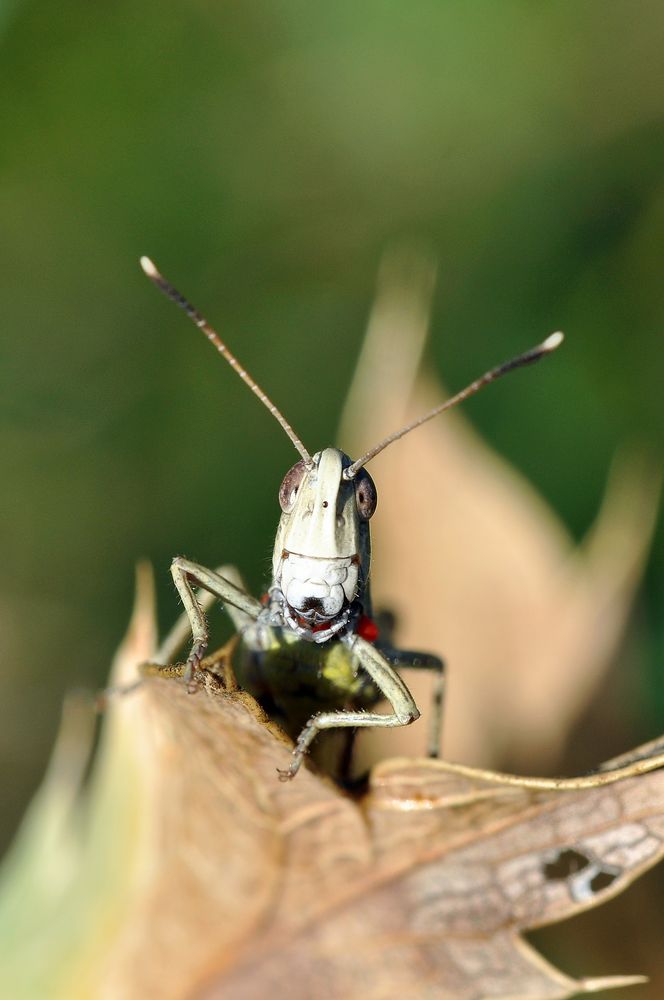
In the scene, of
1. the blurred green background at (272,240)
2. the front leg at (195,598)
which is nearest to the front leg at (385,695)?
the front leg at (195,598)

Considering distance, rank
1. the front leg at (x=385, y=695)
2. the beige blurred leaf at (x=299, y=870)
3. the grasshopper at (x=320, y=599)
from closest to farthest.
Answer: the beige blurred leaf at (x=299, y=870) < the front leg at (x=385, y=695) < the grasshopper at (x=320, y=599)

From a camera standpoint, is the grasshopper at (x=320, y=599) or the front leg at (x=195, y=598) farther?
the grasshopper at (x=320, y=599)

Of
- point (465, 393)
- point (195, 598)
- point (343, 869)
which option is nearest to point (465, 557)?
point (465, 393)

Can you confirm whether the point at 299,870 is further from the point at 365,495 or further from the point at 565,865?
the point at 365,495

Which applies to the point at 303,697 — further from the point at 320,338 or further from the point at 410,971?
the point at 320,338

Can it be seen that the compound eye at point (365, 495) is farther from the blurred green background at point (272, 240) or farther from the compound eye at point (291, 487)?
the blurred green background at point (272, 240)

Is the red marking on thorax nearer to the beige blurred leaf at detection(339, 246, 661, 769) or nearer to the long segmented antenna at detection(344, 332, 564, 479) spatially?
the beige blurred leaf at detection(339, 246, 661, 769)

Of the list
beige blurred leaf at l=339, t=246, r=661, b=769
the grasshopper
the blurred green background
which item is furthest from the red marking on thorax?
the blurred green background
